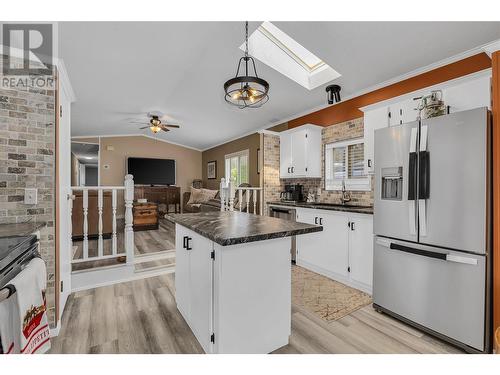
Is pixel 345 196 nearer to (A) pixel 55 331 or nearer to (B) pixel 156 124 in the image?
(A) pixel 55 331

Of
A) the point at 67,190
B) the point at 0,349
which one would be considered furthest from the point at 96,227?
the point at 0,349

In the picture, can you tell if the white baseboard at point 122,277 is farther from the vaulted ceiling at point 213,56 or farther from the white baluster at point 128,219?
the vaulted ceiling at point 213,56

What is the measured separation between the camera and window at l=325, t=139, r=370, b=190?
348cm

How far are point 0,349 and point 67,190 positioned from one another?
1.91 meters

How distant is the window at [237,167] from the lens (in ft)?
20.2

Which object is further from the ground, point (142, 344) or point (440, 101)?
point (440, 101)

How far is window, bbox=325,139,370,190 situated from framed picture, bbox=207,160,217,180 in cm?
445

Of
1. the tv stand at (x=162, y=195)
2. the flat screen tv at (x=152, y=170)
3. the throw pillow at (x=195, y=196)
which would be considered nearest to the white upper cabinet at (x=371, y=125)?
the throw pillow at (x=195, y=196)

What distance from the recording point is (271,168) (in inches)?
185

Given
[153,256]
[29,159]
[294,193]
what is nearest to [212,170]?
[294,193]

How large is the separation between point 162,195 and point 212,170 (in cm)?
178

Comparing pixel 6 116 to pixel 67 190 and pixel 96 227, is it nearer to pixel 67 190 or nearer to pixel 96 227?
pixel 67 190
